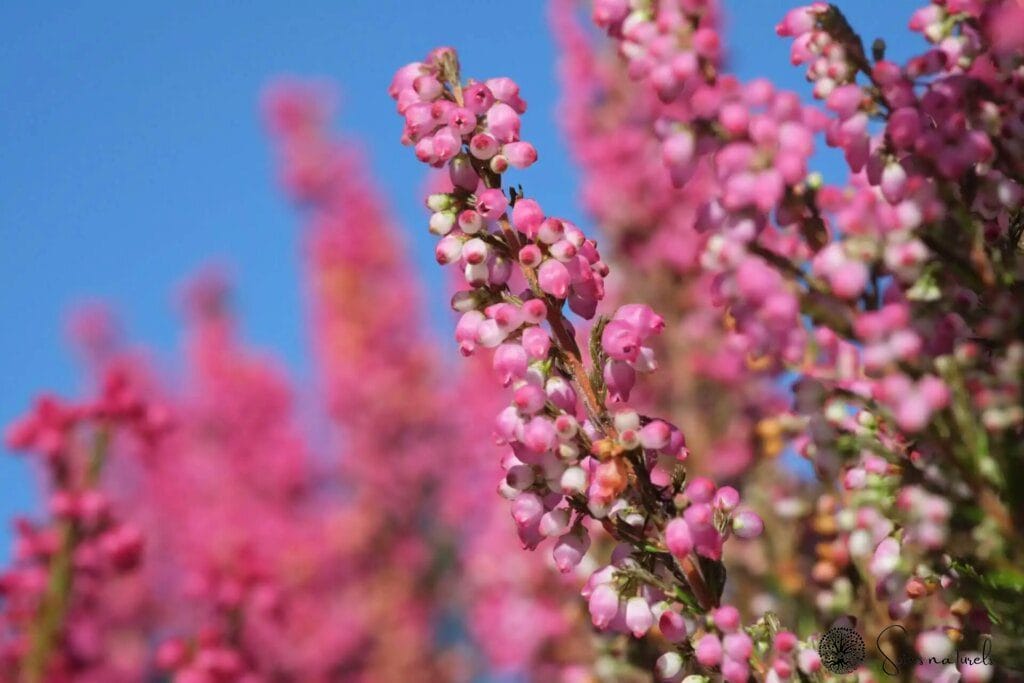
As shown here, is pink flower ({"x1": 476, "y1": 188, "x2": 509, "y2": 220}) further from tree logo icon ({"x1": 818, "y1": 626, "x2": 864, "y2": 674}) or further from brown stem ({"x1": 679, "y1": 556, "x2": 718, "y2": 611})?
tree logo icon ({"x1": 818, "y1": 626, "x2": 864, "y2": 674})

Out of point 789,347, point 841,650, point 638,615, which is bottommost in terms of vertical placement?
point 841,650

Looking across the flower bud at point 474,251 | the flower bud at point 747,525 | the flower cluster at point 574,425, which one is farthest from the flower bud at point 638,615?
the flower bud at point 474,251

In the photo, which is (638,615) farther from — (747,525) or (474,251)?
(474,251)

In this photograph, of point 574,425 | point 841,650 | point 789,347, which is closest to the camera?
point 789,347

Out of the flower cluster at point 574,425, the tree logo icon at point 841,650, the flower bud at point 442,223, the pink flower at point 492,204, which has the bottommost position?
the tree logo icon at point 841,650

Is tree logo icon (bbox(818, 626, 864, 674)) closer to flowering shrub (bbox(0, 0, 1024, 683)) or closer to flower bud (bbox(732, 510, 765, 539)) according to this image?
flowering shrub (bbox(0, 0, 1024, 683))

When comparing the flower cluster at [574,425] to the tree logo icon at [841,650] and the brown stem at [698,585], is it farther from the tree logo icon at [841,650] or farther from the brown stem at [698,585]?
the tree logo icon at [841,650]

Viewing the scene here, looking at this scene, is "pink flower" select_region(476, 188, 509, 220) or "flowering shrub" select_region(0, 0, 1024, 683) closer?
"flowering shrub" select_region(0, 0, 1024, 683)

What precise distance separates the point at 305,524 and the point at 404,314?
4.94 ft

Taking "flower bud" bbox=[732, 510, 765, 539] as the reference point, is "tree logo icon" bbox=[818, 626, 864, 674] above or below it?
below

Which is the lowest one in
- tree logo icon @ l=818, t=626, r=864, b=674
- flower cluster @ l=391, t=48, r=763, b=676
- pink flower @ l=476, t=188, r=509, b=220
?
tree logo icon @ l=818, t=626, r=864, b=674

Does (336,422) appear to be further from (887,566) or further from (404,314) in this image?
(887,566)

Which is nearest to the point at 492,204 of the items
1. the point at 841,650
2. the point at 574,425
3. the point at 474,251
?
the point at 474,251

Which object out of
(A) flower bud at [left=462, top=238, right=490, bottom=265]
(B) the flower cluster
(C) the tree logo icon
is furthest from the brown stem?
(A) flower bud at [left=462, top=238, right=490, bottom=265]
